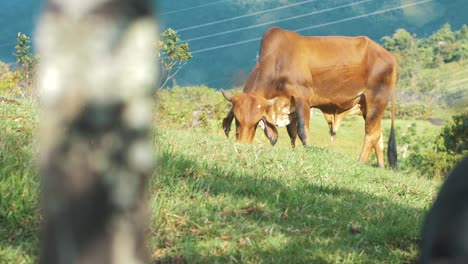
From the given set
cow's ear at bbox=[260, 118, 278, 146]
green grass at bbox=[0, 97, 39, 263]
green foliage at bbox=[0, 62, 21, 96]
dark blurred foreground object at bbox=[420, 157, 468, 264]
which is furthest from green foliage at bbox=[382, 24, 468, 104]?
dark blurred foreground object at bbox=[420, 157, 468, 264]

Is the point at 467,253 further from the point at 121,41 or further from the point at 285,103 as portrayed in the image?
the point at 285,103

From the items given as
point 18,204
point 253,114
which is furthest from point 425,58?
point 18,204

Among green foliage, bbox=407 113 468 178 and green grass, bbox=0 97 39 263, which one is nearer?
green grass, bbox=0 97 39 263

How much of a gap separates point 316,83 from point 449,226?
14.3 m

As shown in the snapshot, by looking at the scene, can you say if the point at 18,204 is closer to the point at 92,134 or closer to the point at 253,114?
the point at 92,134

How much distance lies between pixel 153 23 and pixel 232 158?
18.5ft

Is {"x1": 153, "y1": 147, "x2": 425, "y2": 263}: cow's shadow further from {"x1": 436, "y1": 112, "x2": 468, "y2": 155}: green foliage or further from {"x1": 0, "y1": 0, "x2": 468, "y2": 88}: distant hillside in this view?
{"x1": 0, "y1": 0, "x2": 468, "y2": 88}: distant hillside

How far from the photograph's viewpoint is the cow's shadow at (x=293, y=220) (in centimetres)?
436

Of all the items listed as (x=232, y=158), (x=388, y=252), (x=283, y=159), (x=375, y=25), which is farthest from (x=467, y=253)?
(x=375, y=25)

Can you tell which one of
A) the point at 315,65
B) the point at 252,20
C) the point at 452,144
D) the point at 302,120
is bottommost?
the point at 452,144

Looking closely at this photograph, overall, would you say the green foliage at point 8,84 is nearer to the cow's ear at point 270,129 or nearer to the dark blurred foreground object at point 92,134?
the cow's ear at point 270,129

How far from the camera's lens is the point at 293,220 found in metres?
5.16

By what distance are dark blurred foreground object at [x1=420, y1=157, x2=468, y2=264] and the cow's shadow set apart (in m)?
1.86

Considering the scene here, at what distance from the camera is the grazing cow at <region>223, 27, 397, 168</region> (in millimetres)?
15109
